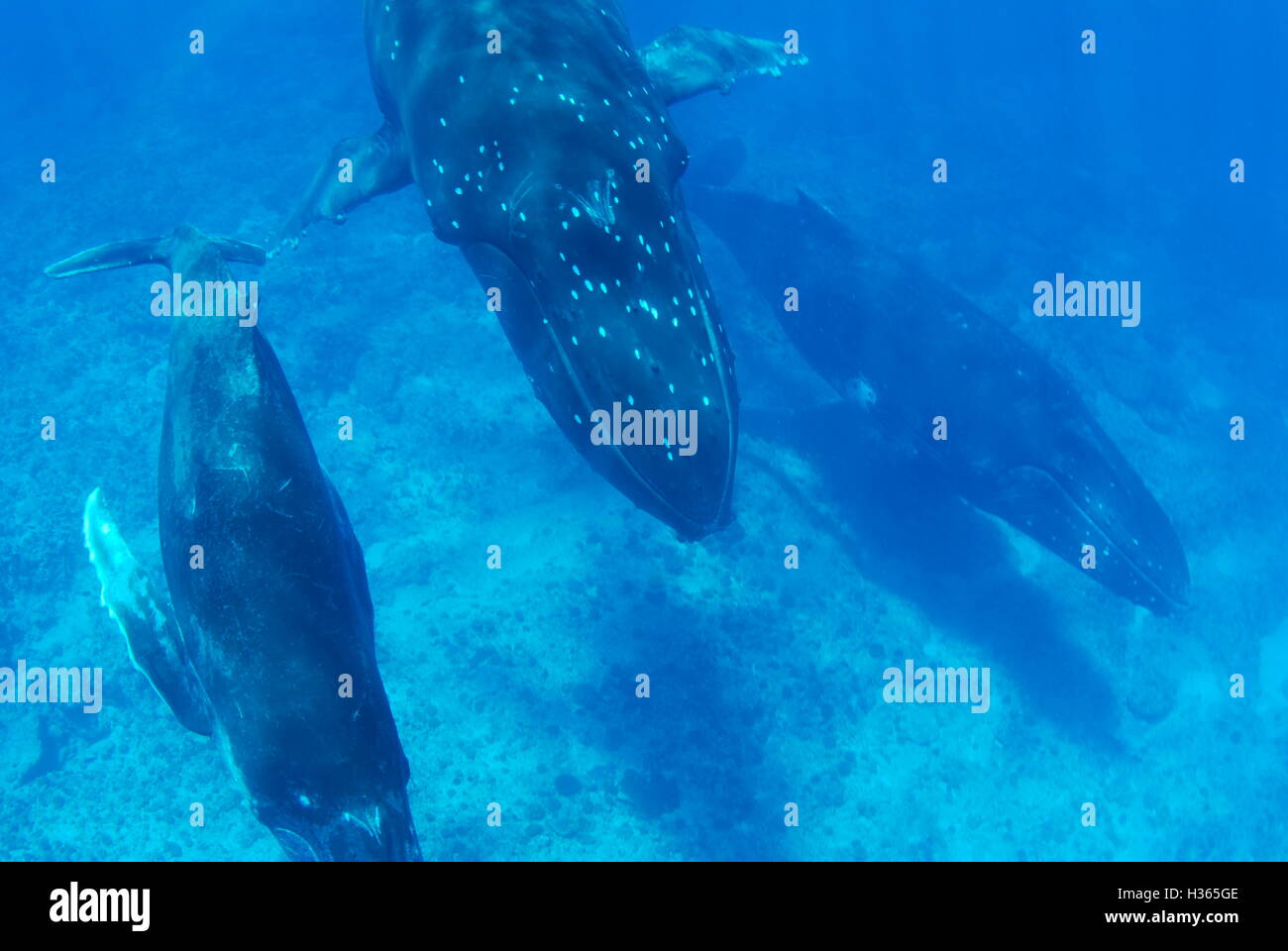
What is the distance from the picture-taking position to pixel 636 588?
1350cm

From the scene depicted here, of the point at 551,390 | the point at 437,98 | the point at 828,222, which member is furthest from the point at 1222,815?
the point at 437,98

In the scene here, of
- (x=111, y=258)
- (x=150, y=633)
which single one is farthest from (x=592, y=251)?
Result: (x=111, y=258)

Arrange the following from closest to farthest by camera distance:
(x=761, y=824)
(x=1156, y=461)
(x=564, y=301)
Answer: (x=564, y=301), (x=761, y=824), (x=1156, y=461)

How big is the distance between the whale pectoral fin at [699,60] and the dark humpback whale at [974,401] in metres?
5.23

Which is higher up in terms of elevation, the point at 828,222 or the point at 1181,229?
the point at 1181,229

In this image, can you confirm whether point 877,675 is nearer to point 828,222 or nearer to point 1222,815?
point 1222,815

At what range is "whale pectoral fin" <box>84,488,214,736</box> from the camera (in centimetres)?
586

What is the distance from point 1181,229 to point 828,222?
25159 millimetres

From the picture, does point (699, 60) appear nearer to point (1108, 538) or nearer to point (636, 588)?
point (636, 588)

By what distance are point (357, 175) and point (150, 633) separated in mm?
5512

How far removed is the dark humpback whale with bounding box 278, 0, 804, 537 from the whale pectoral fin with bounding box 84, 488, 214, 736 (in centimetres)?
333

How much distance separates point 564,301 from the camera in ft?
18.0

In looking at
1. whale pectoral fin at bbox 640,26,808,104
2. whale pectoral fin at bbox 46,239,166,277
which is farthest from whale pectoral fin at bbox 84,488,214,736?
whale pectoral fin at bbox 640,26,808,104
